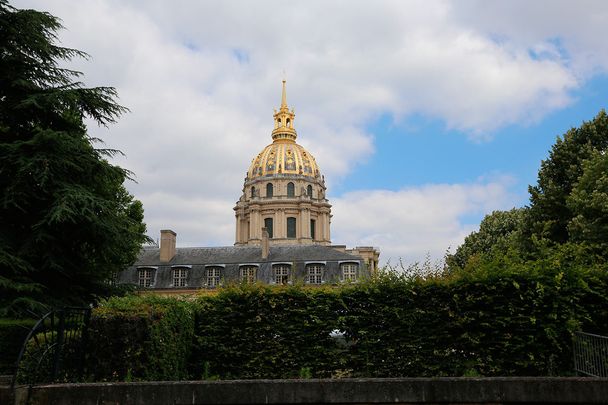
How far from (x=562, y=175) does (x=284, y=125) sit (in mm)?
96113

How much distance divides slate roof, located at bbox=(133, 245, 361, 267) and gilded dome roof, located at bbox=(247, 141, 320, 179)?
169 ft

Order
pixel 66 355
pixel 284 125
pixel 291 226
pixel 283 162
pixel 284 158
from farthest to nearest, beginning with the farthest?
pixel 284 125, pixel 284 158, pixel 283 162, pixel 291 226, pixel 66 355

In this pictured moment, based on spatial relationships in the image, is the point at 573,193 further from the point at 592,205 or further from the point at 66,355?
the point at 66,355

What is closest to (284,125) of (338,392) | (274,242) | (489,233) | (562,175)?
(274,242)

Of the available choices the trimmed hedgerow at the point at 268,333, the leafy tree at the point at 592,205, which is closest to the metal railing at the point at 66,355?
the trimmed hedgerow at the point at 268,333

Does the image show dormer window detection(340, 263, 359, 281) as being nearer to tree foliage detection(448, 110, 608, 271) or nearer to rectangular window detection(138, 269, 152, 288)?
rectangular window detection(138, 269, 152, 288)

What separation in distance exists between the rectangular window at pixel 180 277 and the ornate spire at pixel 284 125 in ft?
219

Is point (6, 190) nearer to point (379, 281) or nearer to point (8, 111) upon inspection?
point (8, 111)

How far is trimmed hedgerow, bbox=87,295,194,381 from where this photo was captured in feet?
28.1

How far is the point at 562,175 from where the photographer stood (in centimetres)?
2858

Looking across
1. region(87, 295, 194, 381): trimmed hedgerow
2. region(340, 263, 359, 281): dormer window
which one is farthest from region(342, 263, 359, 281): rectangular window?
region(87, 295, 194, 381): trimmed hedgerow

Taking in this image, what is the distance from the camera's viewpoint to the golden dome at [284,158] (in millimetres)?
109938

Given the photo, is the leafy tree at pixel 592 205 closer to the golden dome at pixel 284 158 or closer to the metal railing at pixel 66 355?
the metal railing at pixel 66 355

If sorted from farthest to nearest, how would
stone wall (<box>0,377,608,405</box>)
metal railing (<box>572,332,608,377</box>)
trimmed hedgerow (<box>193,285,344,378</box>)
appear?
trimmed hedgerow (<box>193,285,344,378</box>), metal railing (<box>572,332,608,377</box>), stone wall (<box>0,377,608,405</box>)
